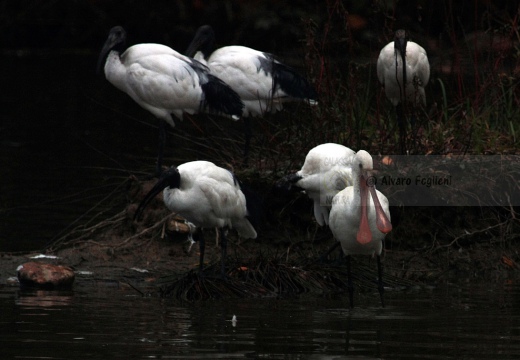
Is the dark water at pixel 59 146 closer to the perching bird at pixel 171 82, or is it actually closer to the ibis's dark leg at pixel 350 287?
the perching bird at pixel 171 82

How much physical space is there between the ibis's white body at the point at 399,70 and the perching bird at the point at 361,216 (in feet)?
9.99

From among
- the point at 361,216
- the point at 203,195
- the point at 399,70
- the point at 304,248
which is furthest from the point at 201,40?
the point at 361,216

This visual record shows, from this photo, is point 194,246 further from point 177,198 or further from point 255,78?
point 255,78

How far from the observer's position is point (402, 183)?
10.8 m

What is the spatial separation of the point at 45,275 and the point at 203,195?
127 centimetres

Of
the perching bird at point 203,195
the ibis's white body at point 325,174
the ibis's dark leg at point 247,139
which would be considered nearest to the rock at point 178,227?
the ibis's dark leg at point 247,139

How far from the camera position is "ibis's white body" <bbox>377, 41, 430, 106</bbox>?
12305mm

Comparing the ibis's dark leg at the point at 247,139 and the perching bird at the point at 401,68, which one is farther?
the perching bird at the point at 401,68

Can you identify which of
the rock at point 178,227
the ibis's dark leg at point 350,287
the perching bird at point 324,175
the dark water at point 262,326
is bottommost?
the dark water at point 262,326

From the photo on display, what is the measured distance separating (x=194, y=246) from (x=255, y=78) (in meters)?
2.28

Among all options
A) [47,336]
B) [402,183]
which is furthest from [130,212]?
[47,336]

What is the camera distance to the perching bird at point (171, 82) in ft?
40.5

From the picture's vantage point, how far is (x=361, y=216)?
8.93 meters

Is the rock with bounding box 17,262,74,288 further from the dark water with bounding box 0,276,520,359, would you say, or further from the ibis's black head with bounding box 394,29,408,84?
the ibis's black head with bounding box 394,29,408,84
